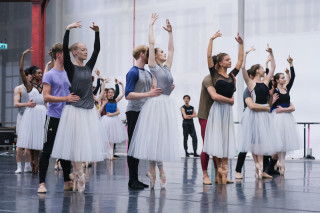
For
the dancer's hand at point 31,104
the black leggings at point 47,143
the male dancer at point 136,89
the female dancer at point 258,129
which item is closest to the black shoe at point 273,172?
the female dancer at point 258,129

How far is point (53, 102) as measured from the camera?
5.00m

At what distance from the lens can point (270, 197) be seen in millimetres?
4660

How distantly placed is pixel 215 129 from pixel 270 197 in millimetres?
1305

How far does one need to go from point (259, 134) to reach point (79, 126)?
252cm

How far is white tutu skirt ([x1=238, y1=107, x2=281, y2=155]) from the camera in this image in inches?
255

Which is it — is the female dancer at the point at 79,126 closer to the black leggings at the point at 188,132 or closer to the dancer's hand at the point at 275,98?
the dancer's hand at the point at 275,98

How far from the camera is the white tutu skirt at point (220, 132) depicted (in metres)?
5.78

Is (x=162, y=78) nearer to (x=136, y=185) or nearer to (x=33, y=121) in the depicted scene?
(x=136, y=185)

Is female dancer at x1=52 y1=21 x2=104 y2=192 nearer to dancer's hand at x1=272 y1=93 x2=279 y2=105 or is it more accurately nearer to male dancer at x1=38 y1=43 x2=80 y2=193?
male dancer at x1=38 y1=43 x2=80 y2=193

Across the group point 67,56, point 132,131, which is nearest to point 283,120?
point 132,131

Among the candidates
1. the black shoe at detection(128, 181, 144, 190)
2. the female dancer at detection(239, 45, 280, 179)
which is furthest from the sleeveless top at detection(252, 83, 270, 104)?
the black shoe at detection(128, 181, 144, 190)

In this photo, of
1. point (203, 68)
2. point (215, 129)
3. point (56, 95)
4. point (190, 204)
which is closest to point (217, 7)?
point (203, 68)

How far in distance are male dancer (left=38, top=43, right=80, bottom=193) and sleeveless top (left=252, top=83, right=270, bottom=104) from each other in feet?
7.80

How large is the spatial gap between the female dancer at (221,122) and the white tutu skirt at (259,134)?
0.71 metres
